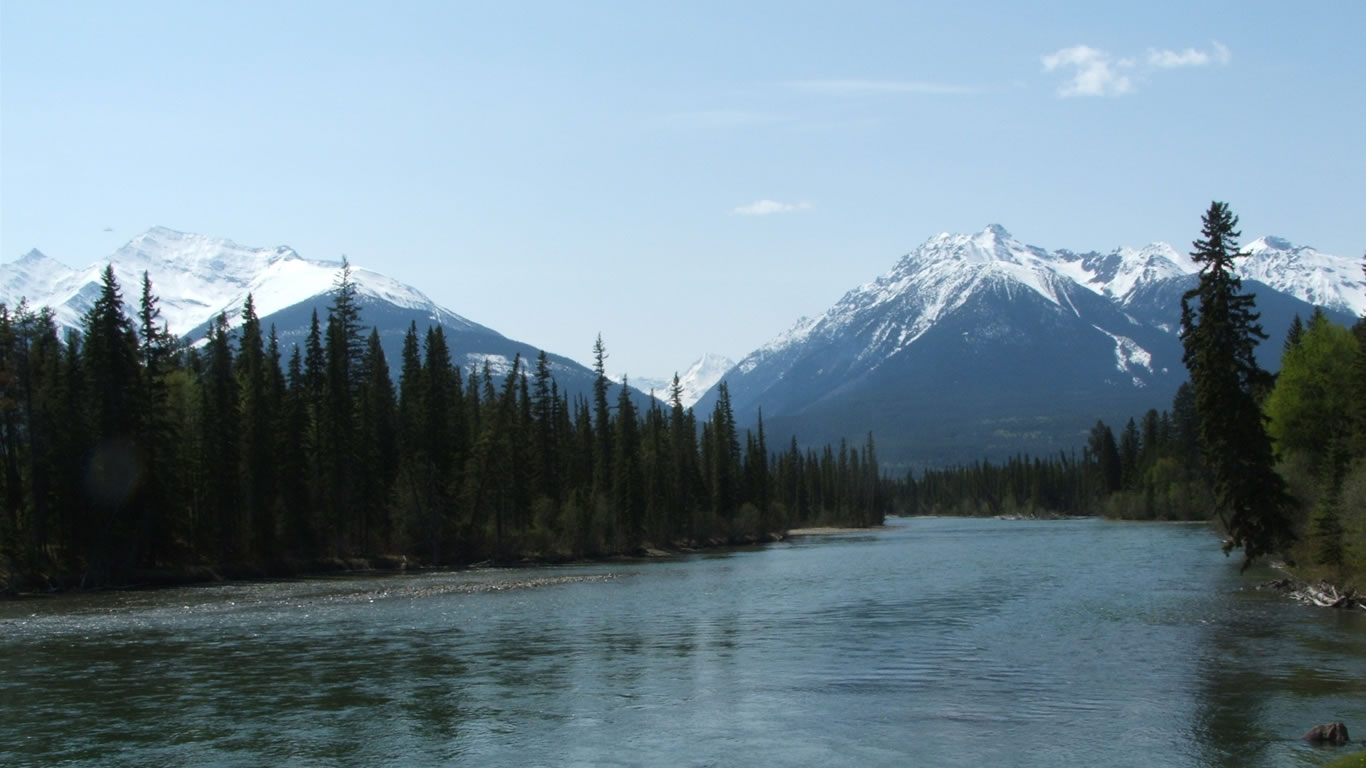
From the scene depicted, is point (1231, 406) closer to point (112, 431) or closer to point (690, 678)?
point (690, 678)

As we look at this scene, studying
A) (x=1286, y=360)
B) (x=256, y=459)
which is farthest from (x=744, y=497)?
(x=1286, y=360)

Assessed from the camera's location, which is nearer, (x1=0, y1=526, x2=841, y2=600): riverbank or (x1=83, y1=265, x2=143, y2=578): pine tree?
(x1=0, y1=526, x2=841, y2=600): riverbank

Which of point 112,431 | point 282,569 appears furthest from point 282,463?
point 112,431

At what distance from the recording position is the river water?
2683cm

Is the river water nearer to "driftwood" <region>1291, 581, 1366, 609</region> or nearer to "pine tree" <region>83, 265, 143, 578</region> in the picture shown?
"driftwood" <region>1291, 581, 1366, 609</region>

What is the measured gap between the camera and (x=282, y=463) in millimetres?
90000

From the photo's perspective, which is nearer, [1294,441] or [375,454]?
[1294,441]

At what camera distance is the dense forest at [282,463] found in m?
73.9

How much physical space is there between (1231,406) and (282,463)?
2540 inches

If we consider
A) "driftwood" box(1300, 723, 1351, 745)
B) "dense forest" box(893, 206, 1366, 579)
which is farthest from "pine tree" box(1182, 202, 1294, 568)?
"driftwood" box(1300, 723, 1351, 745)

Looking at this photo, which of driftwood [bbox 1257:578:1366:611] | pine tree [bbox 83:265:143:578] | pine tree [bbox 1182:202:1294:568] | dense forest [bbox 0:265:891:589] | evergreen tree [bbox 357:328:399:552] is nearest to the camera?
driftwood [bbox 1257:578:1366:611]

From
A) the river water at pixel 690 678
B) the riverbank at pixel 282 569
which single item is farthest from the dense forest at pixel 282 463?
the river water at pixel 690 678

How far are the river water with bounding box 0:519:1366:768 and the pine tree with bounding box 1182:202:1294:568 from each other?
3943 mm

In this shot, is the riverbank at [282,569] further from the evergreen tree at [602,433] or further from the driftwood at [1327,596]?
the driftwood at [1327,596]
